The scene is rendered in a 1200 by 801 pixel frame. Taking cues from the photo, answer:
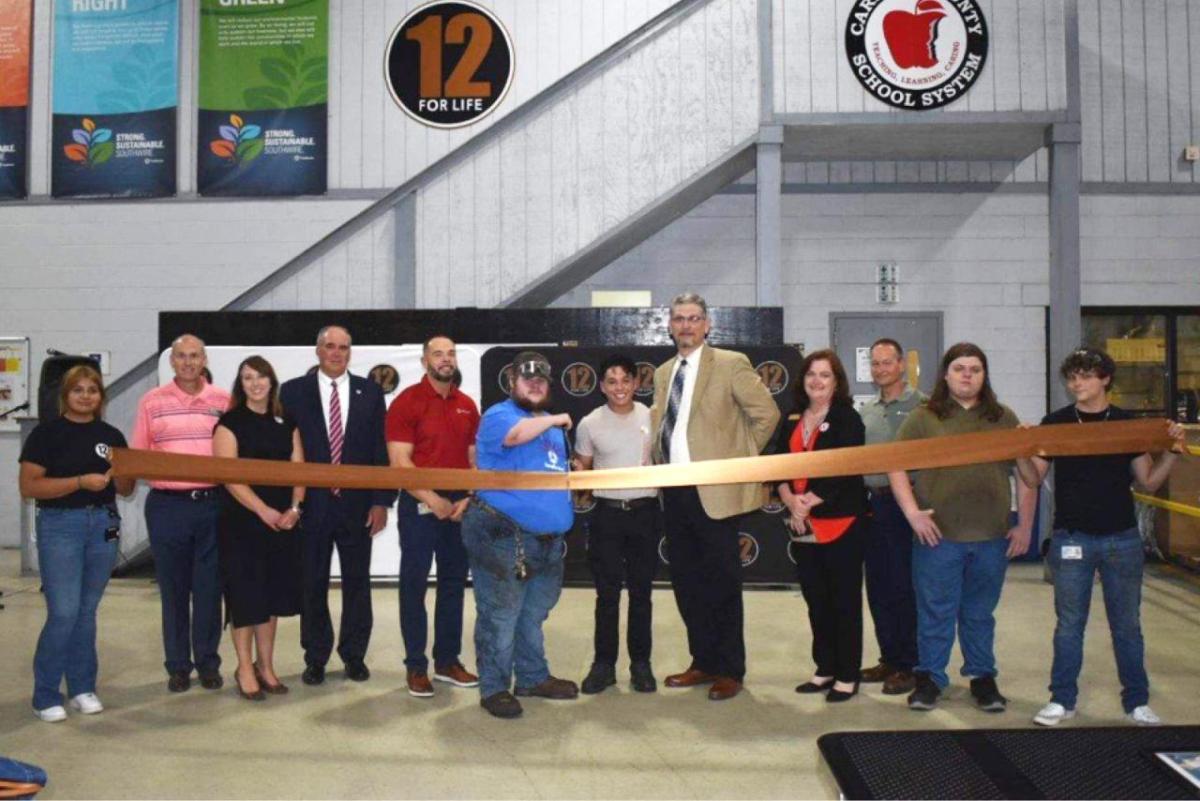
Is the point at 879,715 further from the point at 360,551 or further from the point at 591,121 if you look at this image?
the point at 591,121

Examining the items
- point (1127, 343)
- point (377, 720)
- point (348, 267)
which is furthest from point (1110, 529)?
point (1127, 343)

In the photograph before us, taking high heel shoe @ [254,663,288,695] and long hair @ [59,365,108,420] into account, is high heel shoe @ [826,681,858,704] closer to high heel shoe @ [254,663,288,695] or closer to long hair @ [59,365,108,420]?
high heel shoe @ [254,663,288,695]

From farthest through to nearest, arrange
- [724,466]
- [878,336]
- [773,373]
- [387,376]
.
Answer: [878,336] < [387,376] < [773,373] < [724,466]

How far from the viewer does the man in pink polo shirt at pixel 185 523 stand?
13.8 feet

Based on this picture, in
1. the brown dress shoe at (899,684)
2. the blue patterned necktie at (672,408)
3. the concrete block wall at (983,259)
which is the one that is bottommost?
the brown dress shoe at (899,684)

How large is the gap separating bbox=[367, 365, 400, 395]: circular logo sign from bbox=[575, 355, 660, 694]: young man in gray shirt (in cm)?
282

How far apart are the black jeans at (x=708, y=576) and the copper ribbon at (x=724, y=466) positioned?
60 centimetres

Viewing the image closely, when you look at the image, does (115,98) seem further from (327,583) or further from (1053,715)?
(1053,715)

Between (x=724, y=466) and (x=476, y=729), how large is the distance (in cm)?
146

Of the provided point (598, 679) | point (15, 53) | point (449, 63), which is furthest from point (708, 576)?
point (15, 53)

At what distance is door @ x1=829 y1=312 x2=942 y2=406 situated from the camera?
858 centimetres

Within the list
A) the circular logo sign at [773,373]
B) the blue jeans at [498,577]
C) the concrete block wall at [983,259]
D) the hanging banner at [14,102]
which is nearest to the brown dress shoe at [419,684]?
the blue jeans at [498,577]

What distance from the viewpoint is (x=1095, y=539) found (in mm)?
3598

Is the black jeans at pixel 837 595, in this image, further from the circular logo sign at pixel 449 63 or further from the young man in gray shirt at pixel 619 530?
the circular logo sign at pixel 449 63
